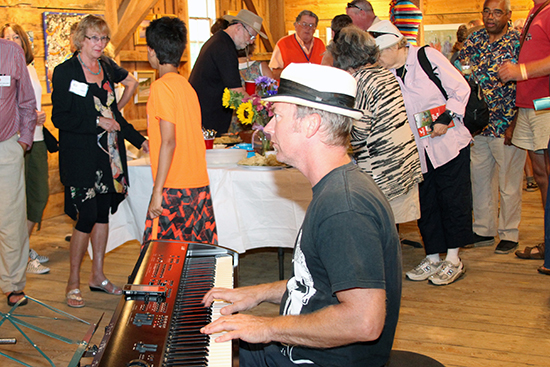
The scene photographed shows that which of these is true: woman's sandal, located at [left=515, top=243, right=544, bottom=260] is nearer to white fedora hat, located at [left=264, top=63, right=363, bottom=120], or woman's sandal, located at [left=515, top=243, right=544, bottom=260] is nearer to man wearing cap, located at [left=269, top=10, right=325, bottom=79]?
man wearing cap, located at [left=269, top=10, right=325, bottom=79]

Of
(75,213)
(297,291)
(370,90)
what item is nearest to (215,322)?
(297,291)

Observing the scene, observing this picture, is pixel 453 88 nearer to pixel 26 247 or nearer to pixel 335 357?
pixel 335 357

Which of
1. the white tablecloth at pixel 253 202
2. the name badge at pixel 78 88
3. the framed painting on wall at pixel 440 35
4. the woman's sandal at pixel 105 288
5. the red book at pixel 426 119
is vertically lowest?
the woman's sandal at pixel 105 288

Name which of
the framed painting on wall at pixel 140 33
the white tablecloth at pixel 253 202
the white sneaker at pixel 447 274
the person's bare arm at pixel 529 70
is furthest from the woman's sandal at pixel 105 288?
the framed painting on wall at pixel 140 33

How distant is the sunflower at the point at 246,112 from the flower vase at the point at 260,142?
99 millimetres

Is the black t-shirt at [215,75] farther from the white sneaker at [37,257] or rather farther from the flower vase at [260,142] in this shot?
the white sneaker at [37,257]

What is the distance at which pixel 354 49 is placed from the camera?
268 centimetres

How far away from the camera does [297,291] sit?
1.37 metres

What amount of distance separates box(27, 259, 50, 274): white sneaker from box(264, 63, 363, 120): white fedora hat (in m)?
3.19

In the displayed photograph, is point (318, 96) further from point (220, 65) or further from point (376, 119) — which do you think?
point (220, 65)

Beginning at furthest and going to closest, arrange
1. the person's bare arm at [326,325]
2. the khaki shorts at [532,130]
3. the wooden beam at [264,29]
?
the wooden beam at [264,29]
the khaki shorts at [532,130]
the person's bare arm at [326,325]

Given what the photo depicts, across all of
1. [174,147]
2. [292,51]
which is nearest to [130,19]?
[292,51]

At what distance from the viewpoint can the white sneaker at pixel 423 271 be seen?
11.7ft

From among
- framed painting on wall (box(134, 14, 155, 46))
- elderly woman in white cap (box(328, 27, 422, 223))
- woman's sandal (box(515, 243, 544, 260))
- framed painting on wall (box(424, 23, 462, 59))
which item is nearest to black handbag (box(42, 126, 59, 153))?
elderly woman in white cap (box(328, 27, 422, 223))
